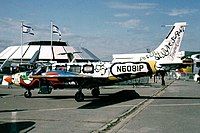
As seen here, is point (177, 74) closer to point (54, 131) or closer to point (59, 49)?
point (59, 49)

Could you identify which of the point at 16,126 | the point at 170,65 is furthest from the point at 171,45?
the point at 16,126

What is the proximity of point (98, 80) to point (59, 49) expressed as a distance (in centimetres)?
9983

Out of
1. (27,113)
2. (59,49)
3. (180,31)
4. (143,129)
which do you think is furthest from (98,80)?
(59,49)

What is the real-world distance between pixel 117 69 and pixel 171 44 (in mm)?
4067

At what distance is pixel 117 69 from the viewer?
22172 millimetres

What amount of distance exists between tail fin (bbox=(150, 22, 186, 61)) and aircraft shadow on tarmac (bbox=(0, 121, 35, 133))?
484 inches

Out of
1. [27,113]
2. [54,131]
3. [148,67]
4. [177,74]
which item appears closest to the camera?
[54,131]

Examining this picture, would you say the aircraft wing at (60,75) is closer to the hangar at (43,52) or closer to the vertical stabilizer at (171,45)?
the vertical stabilizer at (171,45)

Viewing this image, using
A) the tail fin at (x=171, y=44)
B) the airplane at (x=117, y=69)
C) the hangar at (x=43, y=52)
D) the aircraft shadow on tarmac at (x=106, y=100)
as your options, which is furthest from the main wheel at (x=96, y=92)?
the hangar at (x=43, y=52)

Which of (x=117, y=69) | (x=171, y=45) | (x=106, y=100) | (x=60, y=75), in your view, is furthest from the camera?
Answer: (x=171, y=45)

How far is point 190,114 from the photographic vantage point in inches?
599

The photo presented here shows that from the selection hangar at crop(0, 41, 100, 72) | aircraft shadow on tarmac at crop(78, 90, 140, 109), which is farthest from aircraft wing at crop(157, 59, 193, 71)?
hangar at crop(0, 41, 100, 72)

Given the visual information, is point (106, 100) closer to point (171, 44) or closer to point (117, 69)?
point (117, 69)

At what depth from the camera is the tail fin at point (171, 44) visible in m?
22.5
